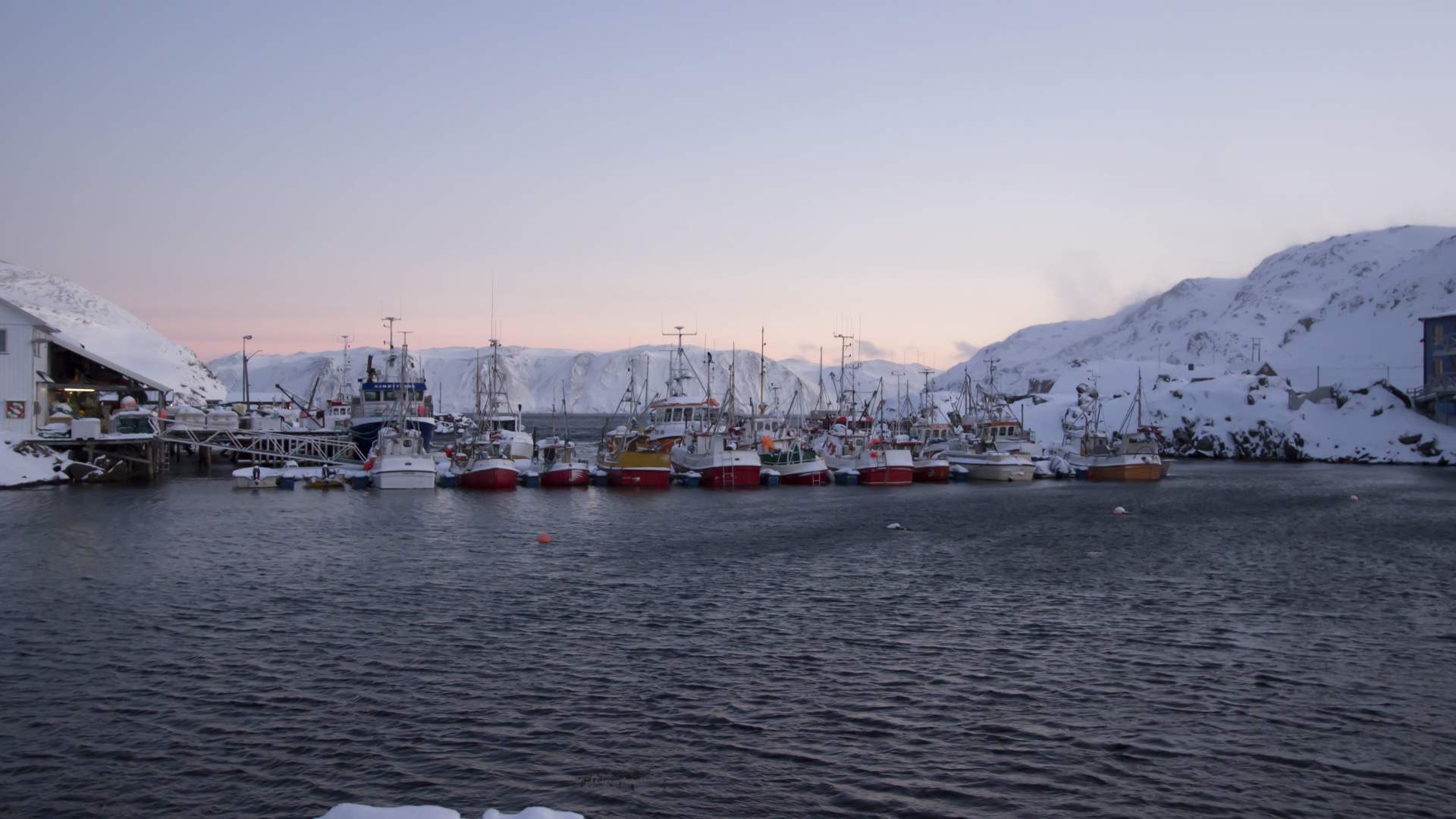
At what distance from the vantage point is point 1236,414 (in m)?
122

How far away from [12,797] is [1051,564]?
28.7m

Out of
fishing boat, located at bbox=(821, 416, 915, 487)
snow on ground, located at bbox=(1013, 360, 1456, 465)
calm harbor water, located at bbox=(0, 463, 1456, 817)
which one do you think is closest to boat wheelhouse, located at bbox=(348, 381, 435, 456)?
fishing boat, located at bbox=(821, 416, 915, 487)

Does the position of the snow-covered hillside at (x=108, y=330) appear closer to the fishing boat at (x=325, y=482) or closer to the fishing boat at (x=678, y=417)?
the fishing boat at (x=325, y=482)

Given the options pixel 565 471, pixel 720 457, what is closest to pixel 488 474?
pixel 565 471

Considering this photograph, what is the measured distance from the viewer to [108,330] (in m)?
125

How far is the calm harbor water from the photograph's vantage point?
13742mm

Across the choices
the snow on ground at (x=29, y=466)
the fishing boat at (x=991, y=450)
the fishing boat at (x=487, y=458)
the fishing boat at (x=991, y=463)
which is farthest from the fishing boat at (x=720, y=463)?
the snow on ground at (x=29, y=466)

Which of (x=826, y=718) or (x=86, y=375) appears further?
(x=86, y=375)

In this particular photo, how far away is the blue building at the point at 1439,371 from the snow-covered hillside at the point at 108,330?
12120cm

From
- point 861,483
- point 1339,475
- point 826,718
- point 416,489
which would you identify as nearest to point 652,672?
point 826,718

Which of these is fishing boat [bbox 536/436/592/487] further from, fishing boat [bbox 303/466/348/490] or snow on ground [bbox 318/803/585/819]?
snow on ground [bbox 318/803/585/819]

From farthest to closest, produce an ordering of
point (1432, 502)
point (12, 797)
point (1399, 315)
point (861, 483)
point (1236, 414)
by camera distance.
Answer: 1. point (1399, 315)
2. point (1236, 414)
3. point (861, 483)
4. point (1432, 502)
5. point (12, 797)

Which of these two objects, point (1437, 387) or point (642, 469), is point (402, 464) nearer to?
point (642, 469)

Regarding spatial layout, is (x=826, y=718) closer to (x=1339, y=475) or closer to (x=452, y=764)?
(x=452, y=764)
